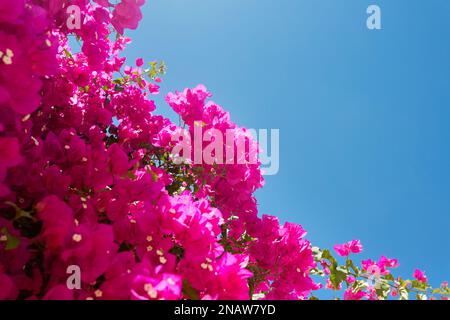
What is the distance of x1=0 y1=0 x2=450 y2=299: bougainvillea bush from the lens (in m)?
1.02

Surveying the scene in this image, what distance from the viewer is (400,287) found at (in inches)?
121

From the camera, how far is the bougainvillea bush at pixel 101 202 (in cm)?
102

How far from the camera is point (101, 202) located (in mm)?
1395

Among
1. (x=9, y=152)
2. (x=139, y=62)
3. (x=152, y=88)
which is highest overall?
(x=139, y=62)

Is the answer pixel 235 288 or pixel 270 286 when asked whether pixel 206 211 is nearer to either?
pixel 235 288

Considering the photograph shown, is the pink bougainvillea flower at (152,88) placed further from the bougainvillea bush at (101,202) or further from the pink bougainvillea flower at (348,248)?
the pink bougainvillea flower at (348,248)

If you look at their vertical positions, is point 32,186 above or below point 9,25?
below

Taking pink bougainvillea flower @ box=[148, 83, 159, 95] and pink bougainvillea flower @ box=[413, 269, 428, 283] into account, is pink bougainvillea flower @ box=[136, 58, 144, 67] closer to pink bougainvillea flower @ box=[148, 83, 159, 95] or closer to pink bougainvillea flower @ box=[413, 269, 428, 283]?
pink bougainvillea flower @ box=[148, 83, 159, 95]

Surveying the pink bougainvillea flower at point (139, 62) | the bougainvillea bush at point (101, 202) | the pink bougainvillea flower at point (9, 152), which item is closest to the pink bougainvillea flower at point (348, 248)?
the bougainvillea bush at point (101, 202)

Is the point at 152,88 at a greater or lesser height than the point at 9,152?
greater

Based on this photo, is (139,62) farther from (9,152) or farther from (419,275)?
(419,275)

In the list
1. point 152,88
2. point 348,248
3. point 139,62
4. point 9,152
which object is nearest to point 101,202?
point 9,152

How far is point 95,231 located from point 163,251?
0.83 ft
